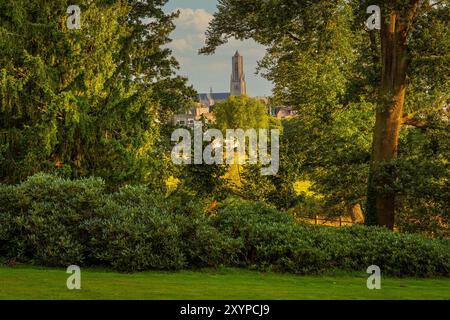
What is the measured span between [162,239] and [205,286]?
251cm

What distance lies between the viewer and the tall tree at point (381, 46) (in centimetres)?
2047

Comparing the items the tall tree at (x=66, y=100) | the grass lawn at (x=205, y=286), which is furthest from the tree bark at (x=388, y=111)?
the grass lawn at (x=205, y=286)

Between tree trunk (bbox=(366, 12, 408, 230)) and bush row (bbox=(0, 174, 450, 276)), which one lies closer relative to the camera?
bush row (bbox=(0, 174, 450, 276))

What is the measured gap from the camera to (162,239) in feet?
38.4

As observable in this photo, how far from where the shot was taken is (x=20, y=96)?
57.8 ft

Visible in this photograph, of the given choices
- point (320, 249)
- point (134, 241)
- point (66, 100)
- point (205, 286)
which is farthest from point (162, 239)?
point (66, 100)

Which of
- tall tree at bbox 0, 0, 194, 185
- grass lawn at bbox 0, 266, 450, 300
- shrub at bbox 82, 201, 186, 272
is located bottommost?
grass lawn at bbox 0, 266, 450, 300

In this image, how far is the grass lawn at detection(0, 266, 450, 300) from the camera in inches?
327

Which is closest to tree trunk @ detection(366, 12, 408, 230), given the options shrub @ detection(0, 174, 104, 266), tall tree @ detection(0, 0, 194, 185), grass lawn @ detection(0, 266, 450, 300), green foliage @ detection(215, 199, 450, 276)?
green foliage @ detection(215, 199, 450, 276)

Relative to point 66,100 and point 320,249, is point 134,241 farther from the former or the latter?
point 66,100

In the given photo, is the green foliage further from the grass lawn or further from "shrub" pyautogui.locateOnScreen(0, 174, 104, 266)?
"shrub" pyautogui.locateOnScreen(0, 174, 104, 266)

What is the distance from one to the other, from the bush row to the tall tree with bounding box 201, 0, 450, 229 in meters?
7.49

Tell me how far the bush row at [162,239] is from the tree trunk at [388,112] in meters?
7.91
